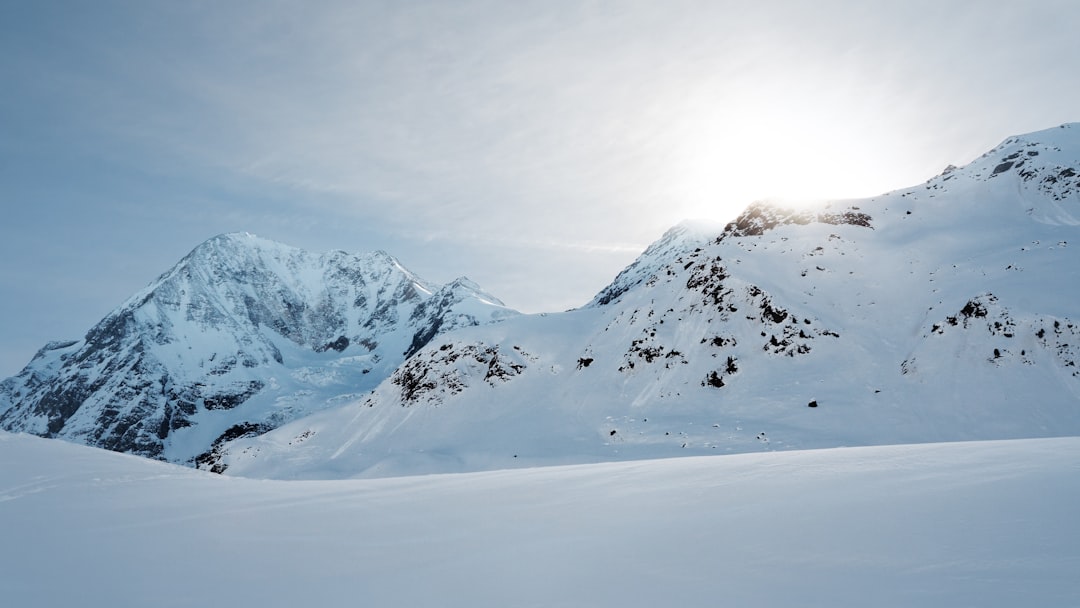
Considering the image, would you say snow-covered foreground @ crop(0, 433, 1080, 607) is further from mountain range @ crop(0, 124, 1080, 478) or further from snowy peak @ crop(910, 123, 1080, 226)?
snowy peak @ crop(910, 123, 1080, 226)

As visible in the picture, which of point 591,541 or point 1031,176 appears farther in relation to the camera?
point 1031,176

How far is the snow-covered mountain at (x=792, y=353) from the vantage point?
2784cm

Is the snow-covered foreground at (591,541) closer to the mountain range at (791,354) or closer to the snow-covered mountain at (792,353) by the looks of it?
the snow-covered mountain at (792,353)

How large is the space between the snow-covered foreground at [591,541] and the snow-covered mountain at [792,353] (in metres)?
22.5

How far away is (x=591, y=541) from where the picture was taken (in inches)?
197

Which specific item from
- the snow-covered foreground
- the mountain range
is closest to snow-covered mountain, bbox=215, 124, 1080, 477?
the mountain range

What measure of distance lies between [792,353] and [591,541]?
35035 mm

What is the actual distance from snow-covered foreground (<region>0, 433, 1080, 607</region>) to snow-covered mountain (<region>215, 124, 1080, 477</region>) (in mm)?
22480

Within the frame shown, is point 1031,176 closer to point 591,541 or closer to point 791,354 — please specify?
point 791,354

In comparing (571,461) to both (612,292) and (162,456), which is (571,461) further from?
(162,456)

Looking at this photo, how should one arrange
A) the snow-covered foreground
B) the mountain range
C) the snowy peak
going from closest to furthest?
1. the snow-covered foreground
2. the mountain range
3. the snowy peak

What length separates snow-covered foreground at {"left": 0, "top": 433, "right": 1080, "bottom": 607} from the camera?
12.1 ft

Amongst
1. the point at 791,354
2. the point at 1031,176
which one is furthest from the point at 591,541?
the point at 1031,176

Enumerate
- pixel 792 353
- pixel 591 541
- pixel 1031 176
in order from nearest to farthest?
1. pixel 591 541
2. pixel 792 353
3. pixel 1031 176
